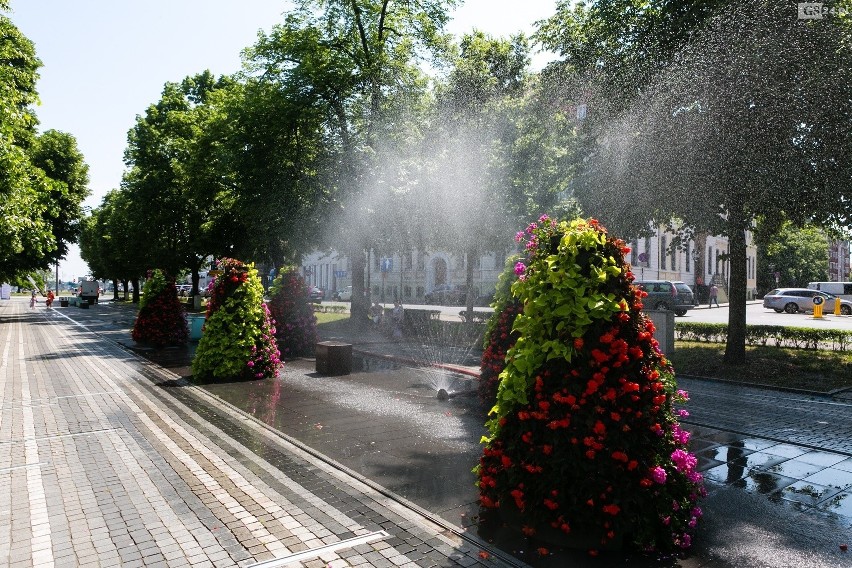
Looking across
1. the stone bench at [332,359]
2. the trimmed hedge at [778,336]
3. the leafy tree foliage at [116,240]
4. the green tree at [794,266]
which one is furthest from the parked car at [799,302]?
the leafy tree foliage at [116,240]

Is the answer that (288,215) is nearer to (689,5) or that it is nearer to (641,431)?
(689,5)

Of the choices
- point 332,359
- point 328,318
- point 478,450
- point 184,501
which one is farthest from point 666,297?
point 184,501

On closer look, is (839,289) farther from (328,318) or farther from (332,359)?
(332,359)

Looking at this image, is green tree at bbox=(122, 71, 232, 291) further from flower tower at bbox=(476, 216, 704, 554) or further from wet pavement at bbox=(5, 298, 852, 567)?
flower tower at bbox=(476, 216, 704, 554)

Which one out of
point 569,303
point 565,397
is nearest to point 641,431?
point 565,397

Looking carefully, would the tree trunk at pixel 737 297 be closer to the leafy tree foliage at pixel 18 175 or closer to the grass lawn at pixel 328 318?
the grass lawn at pixel 328 318

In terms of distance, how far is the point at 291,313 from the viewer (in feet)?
54.8

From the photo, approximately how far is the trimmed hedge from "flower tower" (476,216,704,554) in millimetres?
14808

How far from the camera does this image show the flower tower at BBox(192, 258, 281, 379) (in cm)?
1251

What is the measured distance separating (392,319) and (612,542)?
63.2ft

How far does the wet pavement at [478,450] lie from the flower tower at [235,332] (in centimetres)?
52

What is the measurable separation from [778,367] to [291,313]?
42.0ft

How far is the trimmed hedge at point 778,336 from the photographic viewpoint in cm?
1627

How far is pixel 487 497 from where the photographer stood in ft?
16.0
